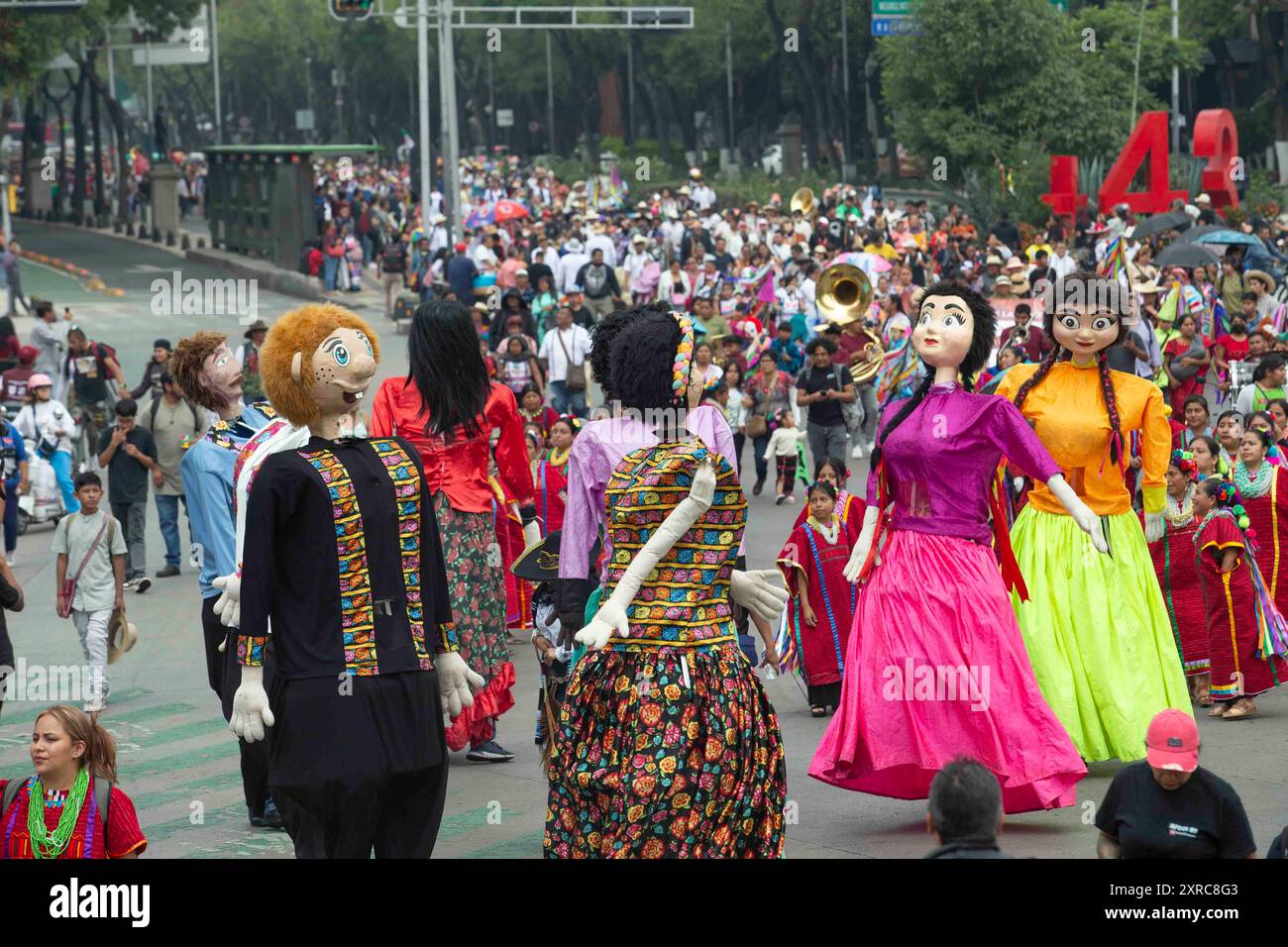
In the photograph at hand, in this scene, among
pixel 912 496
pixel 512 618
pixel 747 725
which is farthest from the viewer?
pixel 512 618

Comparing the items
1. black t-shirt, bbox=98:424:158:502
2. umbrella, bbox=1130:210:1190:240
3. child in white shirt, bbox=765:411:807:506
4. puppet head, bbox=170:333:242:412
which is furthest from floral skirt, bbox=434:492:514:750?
umbrella, bbox=1130:210:1190:240

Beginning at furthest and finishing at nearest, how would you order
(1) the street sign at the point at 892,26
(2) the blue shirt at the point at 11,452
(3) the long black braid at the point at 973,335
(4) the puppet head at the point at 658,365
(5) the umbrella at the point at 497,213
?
(1) the street sign at the point at 892,26, (5) the umbrella at the point at 497,213, (2) the blue shirt at the point at 11,452, (3) the long black braid at the point at 973,335, (4) the puppet head at the point at 658,365

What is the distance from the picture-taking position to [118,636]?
11.4m

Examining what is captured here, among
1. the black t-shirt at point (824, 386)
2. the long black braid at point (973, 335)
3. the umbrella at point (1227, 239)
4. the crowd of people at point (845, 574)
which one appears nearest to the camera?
the crowd of people at point (845, 574)

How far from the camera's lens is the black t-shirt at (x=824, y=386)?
1702 cm

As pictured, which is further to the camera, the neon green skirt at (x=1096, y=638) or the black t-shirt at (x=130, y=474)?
the black t-shirt at (x=130, y=474)

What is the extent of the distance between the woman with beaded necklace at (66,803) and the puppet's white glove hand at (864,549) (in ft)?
9.39

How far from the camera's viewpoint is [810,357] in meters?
17.2

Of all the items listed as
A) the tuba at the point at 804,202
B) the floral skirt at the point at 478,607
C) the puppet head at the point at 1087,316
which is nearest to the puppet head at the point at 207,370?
the floral skirt at the point at 478,607

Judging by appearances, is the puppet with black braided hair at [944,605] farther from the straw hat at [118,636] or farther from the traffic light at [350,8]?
the traffic light at [350,8]

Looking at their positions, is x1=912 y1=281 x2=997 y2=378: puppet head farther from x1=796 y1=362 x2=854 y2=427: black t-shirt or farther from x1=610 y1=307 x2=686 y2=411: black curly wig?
x1=796 y1=362 x2=854 y2=427: black t-shirt

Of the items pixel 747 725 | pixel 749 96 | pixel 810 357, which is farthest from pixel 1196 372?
pixel 749 96
